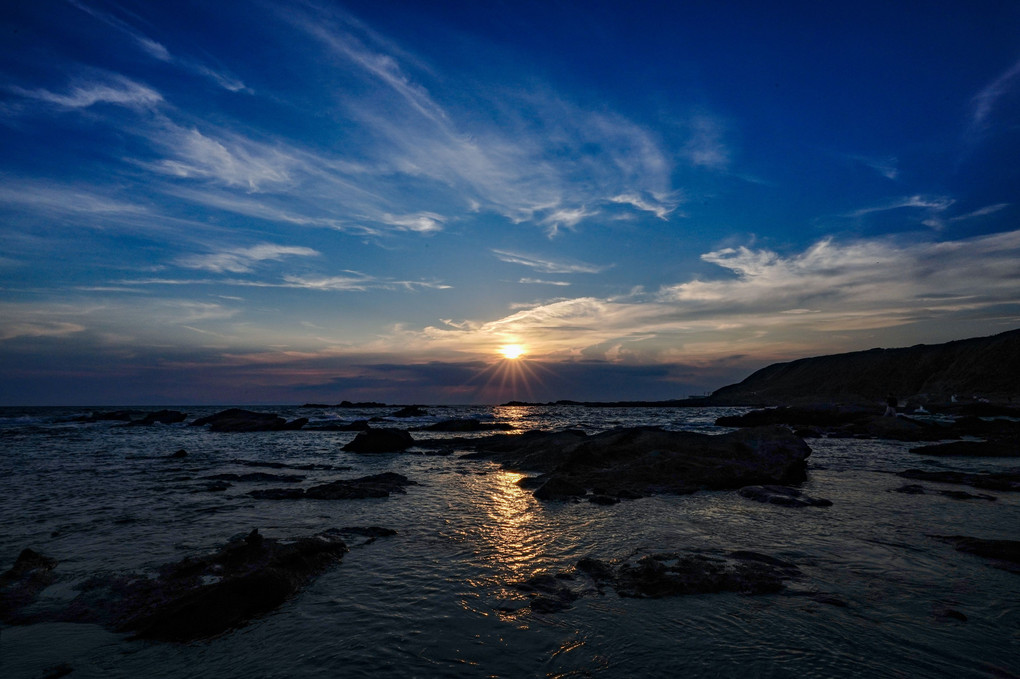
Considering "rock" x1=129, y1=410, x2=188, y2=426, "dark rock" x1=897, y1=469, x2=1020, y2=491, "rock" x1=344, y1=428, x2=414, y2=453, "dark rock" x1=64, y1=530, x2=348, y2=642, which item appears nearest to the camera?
"dark rock" x1=64, y1=530, x2=348, y2=642

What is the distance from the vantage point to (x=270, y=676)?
4945mm

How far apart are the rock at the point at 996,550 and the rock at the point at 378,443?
25.5m

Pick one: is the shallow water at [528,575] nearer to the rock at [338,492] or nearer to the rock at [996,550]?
the rock at [996,550]

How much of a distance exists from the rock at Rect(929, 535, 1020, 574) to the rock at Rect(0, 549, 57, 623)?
50.4ft

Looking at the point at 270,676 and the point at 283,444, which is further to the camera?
the point at 283,444

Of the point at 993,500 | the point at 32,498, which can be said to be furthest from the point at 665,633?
the point at 32,498

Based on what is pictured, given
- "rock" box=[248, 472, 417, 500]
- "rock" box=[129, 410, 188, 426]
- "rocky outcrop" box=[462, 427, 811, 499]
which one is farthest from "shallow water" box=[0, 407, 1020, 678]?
"rock" box=[129, 410, 188, 426]

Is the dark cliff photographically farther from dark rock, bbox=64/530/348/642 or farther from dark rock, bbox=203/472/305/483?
dark rock, bbox=64/530/348/642

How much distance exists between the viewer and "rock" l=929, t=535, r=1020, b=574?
7875mm

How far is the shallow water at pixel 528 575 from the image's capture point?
5.14 m

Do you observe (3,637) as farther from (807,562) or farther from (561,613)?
(807,562)

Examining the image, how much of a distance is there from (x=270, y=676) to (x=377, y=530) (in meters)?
5.60

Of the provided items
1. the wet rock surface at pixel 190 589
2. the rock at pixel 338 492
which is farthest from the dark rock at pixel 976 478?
the wet rock surface at pixel 190 589

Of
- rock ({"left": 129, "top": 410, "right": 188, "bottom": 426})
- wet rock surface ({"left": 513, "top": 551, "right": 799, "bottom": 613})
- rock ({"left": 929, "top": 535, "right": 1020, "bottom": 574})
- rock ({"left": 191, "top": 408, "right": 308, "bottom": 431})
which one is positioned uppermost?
rock ({"left": 929, "top": 535, "right": 1020, "bottom": 574})
